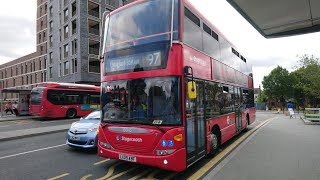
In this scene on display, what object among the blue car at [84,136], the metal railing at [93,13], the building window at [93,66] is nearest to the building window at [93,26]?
the metal railing at [93,13]

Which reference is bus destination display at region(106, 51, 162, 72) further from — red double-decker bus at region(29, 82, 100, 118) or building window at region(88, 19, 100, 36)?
building window at region(88, 19, 100, 36)

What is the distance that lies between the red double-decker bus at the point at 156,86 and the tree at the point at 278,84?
5681cm

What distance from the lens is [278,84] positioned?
59656 millimetres

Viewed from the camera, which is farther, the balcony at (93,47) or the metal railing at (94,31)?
the metal railing at (94,31)

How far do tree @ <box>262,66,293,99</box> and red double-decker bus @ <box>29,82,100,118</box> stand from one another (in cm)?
4670

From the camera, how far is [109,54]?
6793 mm

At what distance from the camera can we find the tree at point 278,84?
58.3 meters

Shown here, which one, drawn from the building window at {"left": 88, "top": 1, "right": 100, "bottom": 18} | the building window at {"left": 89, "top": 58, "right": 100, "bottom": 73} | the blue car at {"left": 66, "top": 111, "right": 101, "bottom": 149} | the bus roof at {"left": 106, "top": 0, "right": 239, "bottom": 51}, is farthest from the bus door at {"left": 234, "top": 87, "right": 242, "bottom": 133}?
the building window at {"left": 88, "top": 1, "right": 100, "bottom": 18}

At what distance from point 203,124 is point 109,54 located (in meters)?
3.04

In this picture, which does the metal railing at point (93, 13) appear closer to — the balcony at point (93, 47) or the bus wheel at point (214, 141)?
the balcony at point (93, 47)

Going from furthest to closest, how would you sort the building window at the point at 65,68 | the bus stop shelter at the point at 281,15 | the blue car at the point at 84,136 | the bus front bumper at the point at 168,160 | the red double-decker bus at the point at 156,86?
the building window at the point at 65,68
the bus stop shelter at the point at 281,15
the blue car at the point at 84,136
the red double-decker bus at the point at 156,86
the bus front bumper at the point at 168,160

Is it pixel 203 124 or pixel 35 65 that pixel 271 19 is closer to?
pixel 203 124

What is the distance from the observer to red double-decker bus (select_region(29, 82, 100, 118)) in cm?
2169

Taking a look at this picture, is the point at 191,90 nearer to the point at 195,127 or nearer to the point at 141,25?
the point at 195,127
